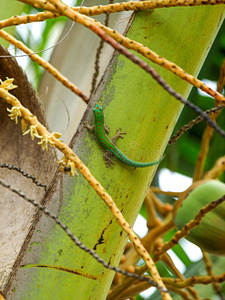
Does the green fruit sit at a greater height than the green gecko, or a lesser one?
greater

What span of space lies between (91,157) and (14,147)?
0.31 meters

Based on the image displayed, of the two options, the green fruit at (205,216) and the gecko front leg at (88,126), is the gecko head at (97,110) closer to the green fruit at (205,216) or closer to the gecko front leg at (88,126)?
the gecko front leg at (88,126)

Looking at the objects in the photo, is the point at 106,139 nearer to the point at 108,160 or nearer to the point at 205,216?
the point at 108,160

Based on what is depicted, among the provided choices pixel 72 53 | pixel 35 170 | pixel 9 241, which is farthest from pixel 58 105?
pixel 9 241

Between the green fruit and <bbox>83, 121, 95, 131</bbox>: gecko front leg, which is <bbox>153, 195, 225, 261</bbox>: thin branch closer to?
the green fruit

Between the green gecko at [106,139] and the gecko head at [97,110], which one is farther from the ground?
the gecko head at [97,110]

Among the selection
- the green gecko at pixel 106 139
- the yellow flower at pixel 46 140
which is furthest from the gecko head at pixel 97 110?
the yellow flower at pixel 46 140

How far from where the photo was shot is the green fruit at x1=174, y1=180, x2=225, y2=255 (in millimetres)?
673

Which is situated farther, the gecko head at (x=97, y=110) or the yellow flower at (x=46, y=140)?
the gecko head at (x=97, y=110)

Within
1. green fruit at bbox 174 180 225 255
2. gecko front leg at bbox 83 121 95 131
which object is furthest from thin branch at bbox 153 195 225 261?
Answer: gecko front leg at bbox 83 121 95 131

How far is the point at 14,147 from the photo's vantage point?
80cm

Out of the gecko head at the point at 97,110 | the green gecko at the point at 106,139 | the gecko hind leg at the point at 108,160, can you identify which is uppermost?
the gecko head at the point at 97,110

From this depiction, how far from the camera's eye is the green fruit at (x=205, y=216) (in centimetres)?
67

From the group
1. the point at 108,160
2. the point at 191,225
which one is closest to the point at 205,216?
the point at 191,225
